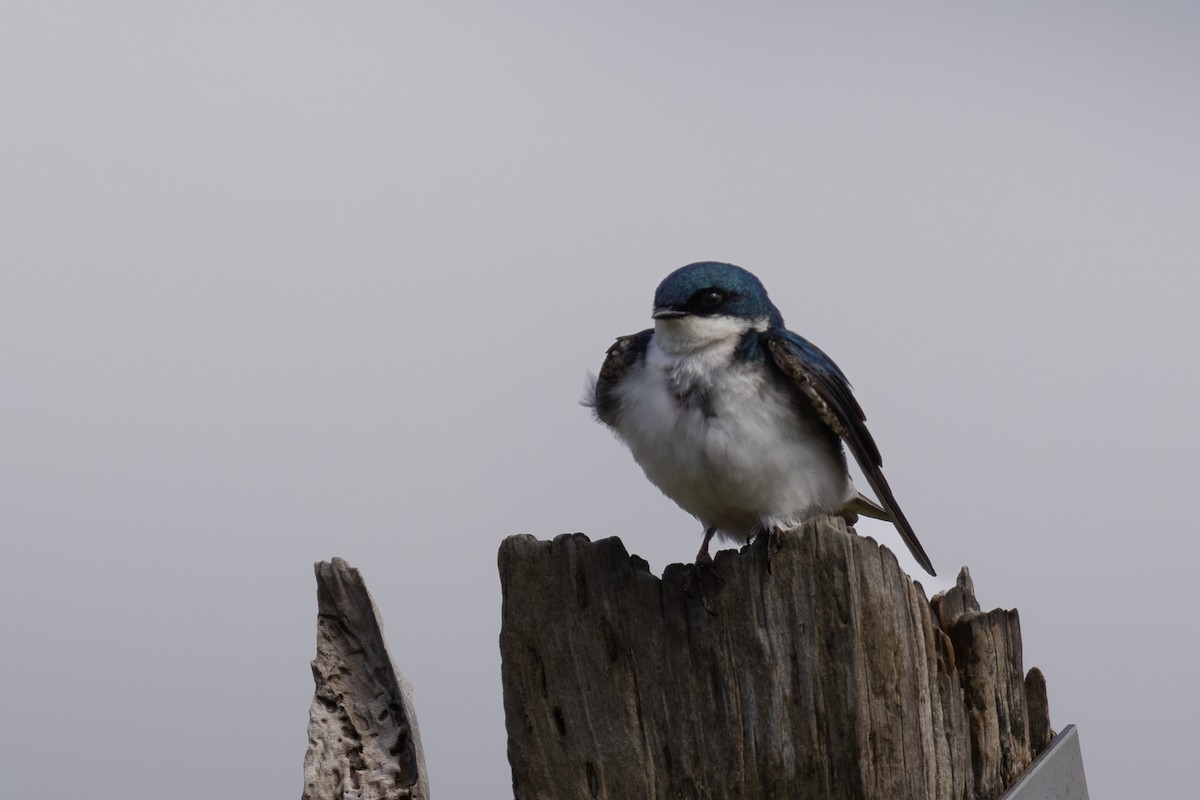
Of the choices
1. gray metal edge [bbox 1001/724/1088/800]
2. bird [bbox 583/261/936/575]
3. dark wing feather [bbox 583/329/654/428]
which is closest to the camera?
gray metal edge [bbox 1001/724/1088/800]

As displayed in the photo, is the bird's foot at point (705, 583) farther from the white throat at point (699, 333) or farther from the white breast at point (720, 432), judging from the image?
the white throat at point (699, 333)

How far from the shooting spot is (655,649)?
2.46m

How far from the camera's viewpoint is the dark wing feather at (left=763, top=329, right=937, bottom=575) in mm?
2656

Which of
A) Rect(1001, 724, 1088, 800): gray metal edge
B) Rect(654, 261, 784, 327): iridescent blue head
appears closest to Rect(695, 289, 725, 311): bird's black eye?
Rect(654, 261, 784, 327): iridescent blue head

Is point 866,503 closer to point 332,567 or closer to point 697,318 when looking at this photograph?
point 697,318

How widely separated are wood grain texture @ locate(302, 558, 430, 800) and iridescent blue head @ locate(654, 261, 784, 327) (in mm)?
836

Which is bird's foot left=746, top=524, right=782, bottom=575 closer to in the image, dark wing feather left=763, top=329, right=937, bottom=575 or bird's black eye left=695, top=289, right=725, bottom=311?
dark wing feather left=763, top=329, right=937, bottom=575

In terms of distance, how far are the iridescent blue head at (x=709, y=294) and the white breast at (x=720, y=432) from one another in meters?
0.03

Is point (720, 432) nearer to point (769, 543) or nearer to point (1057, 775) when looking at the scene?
point (769, 543)

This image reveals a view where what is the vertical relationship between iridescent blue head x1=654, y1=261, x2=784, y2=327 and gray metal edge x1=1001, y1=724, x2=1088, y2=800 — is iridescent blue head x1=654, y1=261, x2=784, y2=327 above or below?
above

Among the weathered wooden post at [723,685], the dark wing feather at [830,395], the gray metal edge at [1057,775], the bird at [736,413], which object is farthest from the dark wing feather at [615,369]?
the gray metal edge at [1057,775]

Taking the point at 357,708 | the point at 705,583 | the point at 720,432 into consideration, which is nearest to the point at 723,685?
the point at 705,583

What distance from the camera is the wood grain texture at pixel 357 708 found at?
2.66 m

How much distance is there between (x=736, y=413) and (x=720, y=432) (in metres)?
0.05
